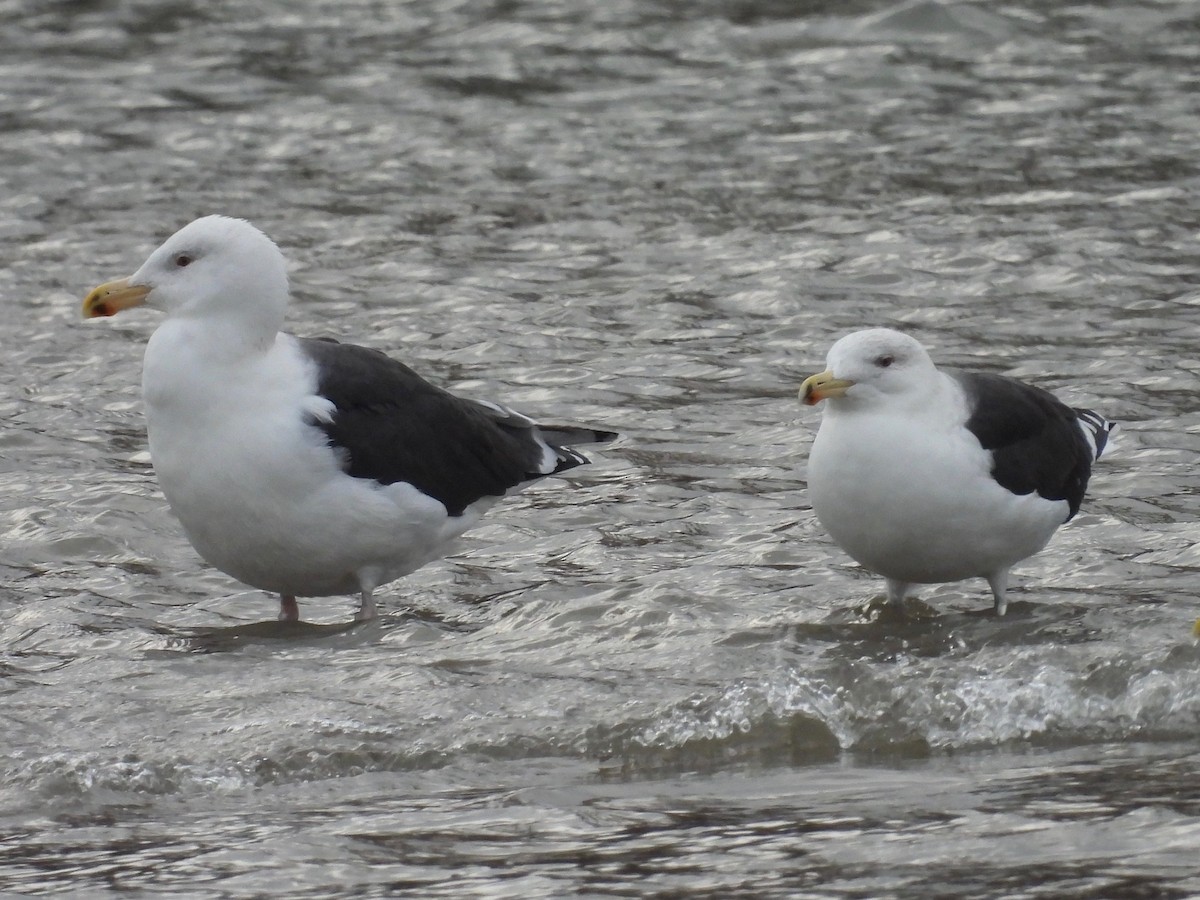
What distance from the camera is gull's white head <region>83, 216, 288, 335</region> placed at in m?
7.50

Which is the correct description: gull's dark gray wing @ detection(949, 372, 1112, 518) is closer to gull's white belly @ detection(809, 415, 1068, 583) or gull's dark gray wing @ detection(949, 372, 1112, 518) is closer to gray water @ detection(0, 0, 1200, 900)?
gull's white belly @ detection(809, 415, 1068, 583)

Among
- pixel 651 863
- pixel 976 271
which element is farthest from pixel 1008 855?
pixel 976 271

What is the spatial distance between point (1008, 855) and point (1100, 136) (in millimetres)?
10443

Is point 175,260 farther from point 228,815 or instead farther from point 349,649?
point 228,815

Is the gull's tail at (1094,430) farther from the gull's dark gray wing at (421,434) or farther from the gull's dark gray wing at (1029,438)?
the gull's dark gray wing at (421,434)

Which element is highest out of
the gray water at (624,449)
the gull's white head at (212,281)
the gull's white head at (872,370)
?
the gull's white head at (212,281)

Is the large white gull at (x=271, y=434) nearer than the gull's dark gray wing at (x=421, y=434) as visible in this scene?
Yes

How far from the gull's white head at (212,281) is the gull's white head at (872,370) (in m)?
2.00

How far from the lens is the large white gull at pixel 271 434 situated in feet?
24.0

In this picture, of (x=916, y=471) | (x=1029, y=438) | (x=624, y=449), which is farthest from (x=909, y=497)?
(x=624, y=449)

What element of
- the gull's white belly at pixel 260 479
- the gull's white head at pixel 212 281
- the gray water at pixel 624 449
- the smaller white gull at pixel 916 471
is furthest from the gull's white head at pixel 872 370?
the gull's white head at pixel 212 281

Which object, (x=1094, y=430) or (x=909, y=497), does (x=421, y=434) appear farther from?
(x=1094, y=430)

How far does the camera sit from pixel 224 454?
23.8ft

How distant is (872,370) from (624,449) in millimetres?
2831
